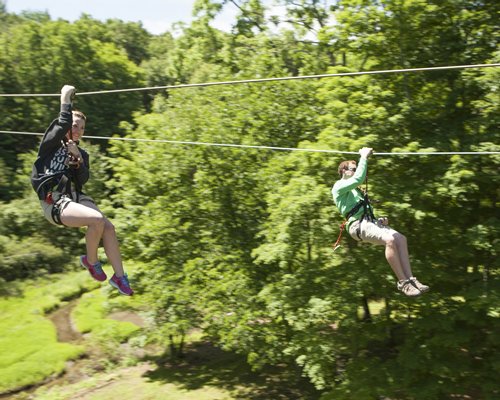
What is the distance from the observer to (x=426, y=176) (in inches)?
506

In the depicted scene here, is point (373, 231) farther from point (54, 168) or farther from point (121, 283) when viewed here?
point (54, 168)

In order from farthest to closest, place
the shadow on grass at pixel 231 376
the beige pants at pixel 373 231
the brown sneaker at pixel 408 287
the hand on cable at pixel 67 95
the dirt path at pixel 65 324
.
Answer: the dirt path at pixel 65 324, the shadow on grass at pixel 231 376, the beige pants at pixel 373 231, the brown sneaker at pixel 408 287, the hand on cable at pixel 67 95

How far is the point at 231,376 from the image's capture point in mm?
19422

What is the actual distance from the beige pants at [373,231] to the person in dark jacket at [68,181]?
2783 mm

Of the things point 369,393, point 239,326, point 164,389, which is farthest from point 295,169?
point 164,389

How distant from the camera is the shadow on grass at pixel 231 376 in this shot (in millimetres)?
17922

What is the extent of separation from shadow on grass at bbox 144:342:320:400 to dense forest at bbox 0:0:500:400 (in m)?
0.90

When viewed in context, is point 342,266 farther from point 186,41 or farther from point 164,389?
point 186,41

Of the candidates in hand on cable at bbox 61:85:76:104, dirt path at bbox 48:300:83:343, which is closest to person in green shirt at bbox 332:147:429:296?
hand on cable at bbox 61:85:76:104

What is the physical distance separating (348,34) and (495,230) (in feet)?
18.5

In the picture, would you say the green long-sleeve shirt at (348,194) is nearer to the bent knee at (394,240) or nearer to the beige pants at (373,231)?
the beige pants at (373,231)

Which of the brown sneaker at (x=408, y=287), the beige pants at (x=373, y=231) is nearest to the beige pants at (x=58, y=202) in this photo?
the beige pants at (x=373, y=231)

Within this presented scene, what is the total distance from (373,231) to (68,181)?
11.2 ft

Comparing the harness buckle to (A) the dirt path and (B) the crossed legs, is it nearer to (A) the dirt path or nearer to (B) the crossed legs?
(B) the crossed legs
